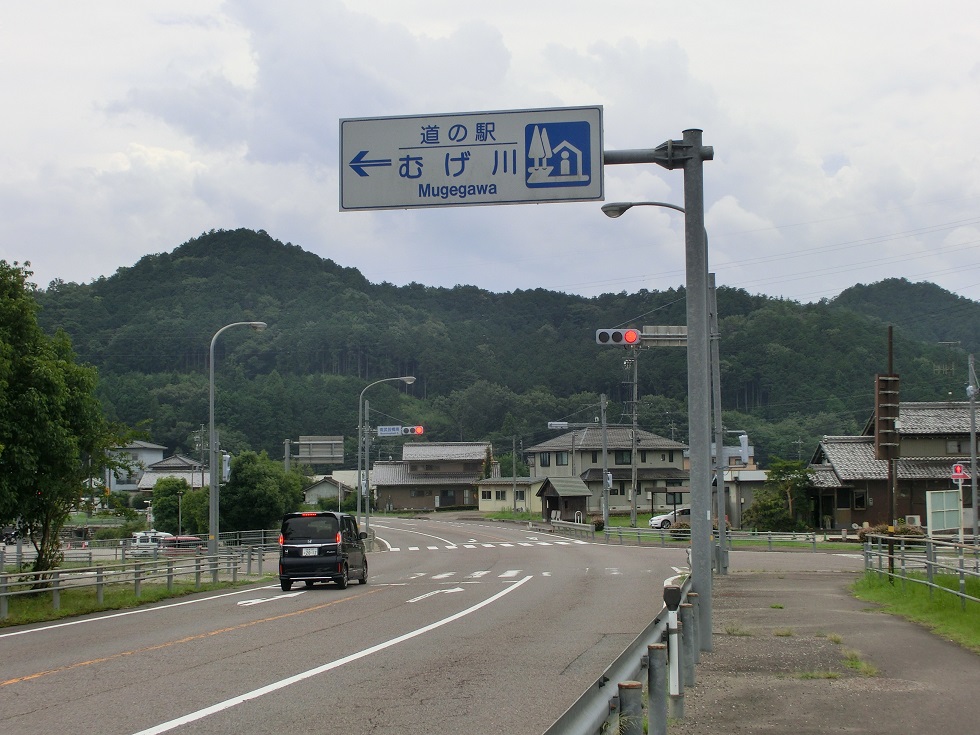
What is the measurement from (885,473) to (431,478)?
60775 millimetres

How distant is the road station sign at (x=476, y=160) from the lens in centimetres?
1134

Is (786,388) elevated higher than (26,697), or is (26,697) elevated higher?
(786,388)

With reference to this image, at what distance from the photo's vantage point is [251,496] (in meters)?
62.8

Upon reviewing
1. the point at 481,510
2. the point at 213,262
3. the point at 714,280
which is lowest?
the point at 481,510

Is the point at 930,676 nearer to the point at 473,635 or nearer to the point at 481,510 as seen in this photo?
the point at 473,635

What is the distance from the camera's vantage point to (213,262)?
538ft

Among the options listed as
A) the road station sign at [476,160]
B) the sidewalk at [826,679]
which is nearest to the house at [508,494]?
the sidewalk at [826,679]

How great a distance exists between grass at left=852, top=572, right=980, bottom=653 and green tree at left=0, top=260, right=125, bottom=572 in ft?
57.8

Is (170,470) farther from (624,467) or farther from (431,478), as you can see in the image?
(624,467)

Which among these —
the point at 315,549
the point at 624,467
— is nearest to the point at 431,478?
the point at 624,467

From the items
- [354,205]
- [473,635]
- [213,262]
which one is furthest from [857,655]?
[213,262]

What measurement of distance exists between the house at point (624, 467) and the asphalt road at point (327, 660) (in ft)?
208

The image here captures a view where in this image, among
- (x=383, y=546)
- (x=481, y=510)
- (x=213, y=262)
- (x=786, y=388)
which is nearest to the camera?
(x=383, y=546)

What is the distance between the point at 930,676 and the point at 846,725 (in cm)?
312
